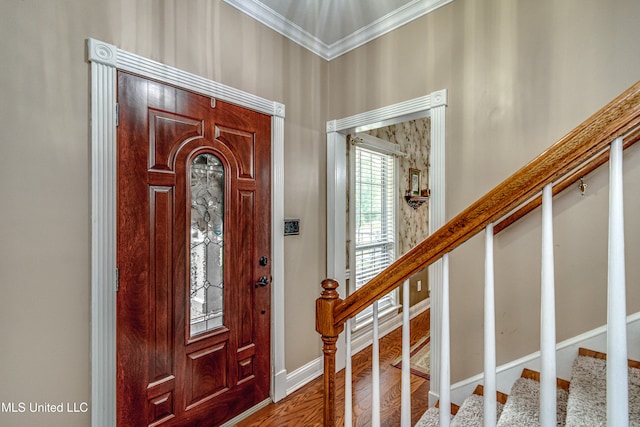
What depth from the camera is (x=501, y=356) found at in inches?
65.8

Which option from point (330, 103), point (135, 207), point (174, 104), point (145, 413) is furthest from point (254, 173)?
point (145, 413)

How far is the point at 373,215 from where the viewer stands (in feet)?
10.8

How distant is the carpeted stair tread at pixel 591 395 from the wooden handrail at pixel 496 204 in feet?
2.32

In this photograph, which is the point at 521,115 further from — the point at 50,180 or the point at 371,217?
the point at 50,180

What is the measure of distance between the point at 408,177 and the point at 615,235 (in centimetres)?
329

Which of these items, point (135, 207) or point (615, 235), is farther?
point (135, 207)

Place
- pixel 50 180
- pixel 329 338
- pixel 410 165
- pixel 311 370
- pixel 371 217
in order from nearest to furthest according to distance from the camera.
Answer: pixel 329 338 → pixel 50 180 → pixel 311 370 → pixel 371 217 → pixel 410 165

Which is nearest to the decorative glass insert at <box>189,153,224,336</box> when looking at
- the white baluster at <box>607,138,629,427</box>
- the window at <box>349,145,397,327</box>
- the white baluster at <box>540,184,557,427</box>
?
the window at <box>349,145,397,327</box>

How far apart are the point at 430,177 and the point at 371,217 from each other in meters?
1.37

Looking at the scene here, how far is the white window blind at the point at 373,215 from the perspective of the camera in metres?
3.09

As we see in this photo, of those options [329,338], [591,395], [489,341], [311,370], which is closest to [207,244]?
[329,338]

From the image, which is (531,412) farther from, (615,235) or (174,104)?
(174,104)

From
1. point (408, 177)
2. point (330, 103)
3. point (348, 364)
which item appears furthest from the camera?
point (408, 177)

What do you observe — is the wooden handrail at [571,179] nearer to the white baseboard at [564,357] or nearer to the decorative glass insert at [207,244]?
the white baseboard at [564,357]
